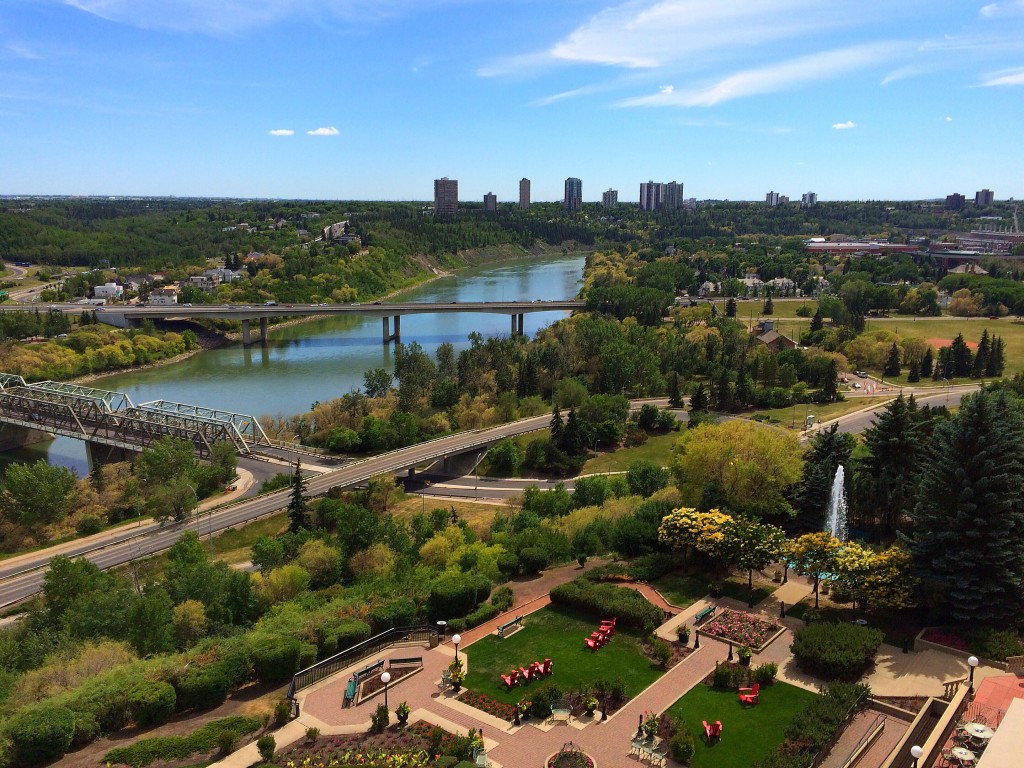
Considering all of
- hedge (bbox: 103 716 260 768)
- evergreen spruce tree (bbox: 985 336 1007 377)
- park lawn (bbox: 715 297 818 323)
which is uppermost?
park lawn (bbox: 715 297 818 323)

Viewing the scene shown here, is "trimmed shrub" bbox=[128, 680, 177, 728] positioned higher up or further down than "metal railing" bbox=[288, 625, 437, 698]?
higher up

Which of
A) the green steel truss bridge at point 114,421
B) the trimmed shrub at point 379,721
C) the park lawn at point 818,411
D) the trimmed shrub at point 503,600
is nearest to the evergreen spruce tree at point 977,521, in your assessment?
the trimmed shrub at point 503,600

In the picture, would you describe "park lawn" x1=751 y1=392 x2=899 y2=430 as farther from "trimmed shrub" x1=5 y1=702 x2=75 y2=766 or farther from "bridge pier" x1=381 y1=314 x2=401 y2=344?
"bridge pier" x1=381 y1=314 x2=401 y2=344

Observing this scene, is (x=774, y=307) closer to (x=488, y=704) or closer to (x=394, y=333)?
(x=394, y=333)

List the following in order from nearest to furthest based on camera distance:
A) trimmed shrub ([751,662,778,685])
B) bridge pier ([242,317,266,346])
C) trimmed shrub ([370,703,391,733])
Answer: trimmed shrub ([370,703,391,733]) → trimmed shrub ([751,662,778,685]) → bridge pier ([242,317,266,346])

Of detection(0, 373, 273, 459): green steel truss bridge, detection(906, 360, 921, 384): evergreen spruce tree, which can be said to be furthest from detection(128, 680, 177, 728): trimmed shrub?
detection(906, 360, 921, 384): evergreen spruce tree
